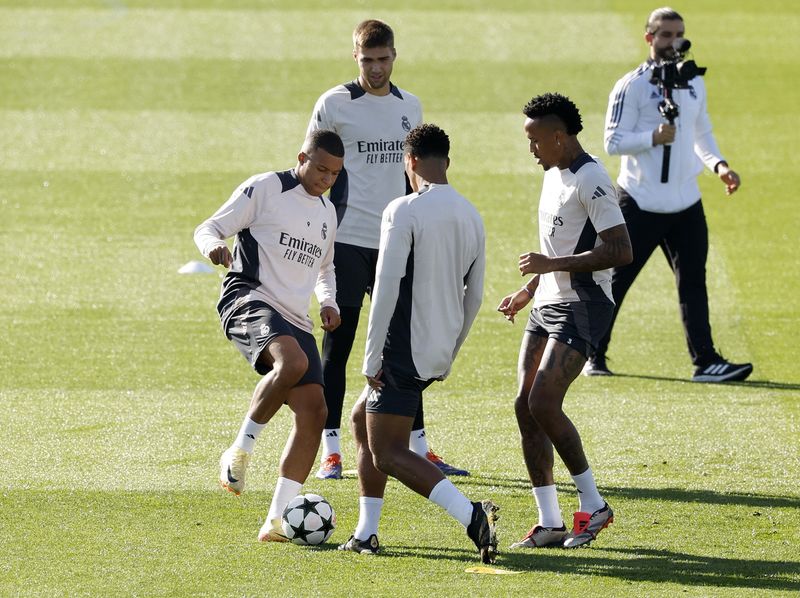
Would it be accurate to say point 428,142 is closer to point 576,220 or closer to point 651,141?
point 576,220

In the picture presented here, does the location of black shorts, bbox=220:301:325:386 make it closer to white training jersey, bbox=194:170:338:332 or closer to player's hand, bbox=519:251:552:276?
white training jersey, bbox=194:170:338:332

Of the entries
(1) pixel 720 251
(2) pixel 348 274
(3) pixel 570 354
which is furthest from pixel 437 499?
(1) pixel 720 251

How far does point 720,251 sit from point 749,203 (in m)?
2.08

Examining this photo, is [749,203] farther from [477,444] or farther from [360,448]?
[360,448]

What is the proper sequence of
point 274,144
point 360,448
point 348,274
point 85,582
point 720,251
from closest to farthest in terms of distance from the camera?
point 85,582
point 360,448
point 348,274
point 720,251
point 274,144

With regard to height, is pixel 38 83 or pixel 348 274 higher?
pixel 38 83

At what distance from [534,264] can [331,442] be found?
6.79ft

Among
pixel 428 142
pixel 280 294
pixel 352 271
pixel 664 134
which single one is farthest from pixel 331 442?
pixel 664 134

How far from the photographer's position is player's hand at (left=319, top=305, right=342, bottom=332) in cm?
705

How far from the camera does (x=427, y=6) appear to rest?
24.8 m

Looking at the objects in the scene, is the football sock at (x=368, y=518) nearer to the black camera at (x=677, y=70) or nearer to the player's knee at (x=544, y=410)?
the player's knee at (x=544, y=410)

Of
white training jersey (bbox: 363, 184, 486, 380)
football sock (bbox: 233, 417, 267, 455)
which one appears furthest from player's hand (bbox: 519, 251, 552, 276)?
football sock (bbox: 233, 417, 267, 455)

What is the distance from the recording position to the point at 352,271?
8094 mm

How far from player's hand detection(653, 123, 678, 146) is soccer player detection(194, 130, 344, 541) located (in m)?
3.47
